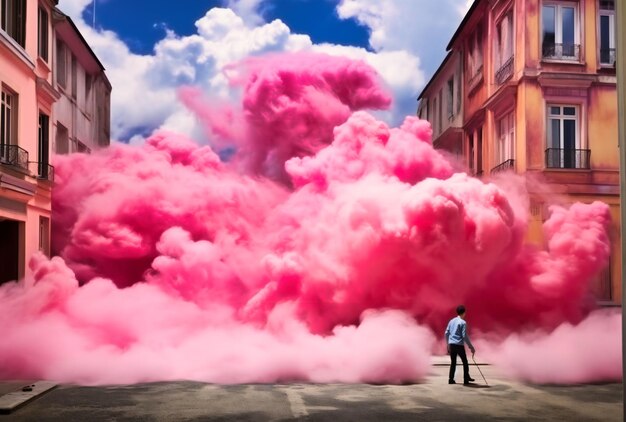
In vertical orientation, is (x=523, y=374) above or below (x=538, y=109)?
below

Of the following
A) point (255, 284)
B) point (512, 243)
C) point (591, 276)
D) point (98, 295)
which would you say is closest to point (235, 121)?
point (255, 284)

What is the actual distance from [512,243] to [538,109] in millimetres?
4585

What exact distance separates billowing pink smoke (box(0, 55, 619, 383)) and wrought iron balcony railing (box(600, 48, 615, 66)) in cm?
427

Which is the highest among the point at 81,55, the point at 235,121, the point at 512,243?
the point at 81,55

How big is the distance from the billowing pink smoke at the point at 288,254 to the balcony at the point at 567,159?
6.07 feet

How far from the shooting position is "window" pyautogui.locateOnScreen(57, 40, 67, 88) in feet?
65.2

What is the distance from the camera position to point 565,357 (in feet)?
42.5

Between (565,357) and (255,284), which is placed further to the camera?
(255,284)

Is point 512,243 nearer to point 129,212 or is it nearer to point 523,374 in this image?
point 523,374

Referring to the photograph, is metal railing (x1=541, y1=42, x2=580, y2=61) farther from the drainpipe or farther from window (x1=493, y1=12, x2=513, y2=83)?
the drainpipe

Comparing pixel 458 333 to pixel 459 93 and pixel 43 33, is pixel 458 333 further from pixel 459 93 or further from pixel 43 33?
pixel 43 33

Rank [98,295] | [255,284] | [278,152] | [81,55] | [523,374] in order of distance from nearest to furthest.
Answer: [523,374] < [98,295] < [255,284] < [278,152] < [81,55]

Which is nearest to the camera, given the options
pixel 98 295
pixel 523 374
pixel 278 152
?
pixel 523 374

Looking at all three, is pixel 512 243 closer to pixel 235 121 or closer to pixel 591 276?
pixel 591 276
